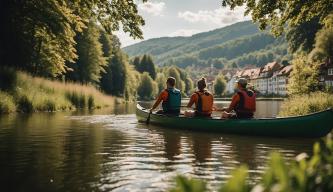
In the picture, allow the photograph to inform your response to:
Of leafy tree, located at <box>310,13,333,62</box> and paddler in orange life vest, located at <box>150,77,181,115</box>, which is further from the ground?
leafy tree, located at <box>310,13,333,62</box>

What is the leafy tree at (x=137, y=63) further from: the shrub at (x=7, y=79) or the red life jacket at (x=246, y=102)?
the red life jacket at (x=246, y=102)

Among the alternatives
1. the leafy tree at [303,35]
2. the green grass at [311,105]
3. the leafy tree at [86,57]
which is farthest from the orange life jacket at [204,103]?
the leafy tree at [303,35]

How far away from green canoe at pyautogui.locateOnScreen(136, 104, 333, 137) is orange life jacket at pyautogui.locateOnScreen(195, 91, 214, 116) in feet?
2.07

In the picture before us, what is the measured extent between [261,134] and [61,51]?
1815cm

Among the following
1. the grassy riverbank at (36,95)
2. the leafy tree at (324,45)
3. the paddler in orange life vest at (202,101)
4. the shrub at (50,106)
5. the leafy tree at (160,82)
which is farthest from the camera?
the leafy tree at (160,82)

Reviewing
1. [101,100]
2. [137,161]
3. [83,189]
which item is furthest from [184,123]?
[101,100]

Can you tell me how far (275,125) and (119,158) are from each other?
6.53 m

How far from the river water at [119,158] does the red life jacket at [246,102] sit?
1.31 meters

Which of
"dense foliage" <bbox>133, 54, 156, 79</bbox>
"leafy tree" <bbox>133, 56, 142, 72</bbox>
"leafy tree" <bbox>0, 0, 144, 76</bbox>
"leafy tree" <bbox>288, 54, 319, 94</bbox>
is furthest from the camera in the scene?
"leafy tree" <bbox>133, 56, 142, 72</bbox>

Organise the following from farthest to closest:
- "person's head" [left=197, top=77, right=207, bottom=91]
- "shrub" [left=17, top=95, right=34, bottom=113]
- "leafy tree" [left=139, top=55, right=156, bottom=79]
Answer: "leafy tree" [left=139, top=55, right=156, bottom=79], "shrub" [left=17, top=95, right=34, bottom=113], "person's head" [left=197, top=77, right=207, bottom=91]

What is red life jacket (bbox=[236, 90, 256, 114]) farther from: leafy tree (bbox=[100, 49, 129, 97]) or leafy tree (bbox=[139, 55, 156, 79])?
leafy tree (bbox=[139, 55, 156, 79])

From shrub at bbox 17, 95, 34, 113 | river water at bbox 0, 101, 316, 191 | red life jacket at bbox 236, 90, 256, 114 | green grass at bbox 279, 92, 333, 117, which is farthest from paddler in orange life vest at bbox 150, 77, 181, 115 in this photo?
shrub at bbox 17, 95, 34, 113

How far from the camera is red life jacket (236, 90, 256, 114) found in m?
14.2

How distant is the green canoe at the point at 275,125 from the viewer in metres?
12.8
